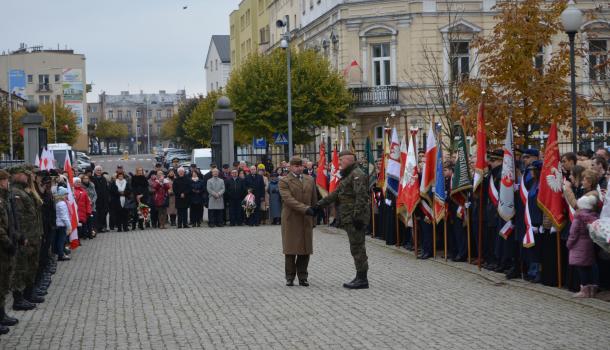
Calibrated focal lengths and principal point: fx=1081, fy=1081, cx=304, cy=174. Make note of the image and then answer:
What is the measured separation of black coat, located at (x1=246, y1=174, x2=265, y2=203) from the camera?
101 feet

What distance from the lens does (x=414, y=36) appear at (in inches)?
1849

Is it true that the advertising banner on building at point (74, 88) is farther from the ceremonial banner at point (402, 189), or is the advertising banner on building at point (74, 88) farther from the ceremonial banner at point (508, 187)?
the ceremonial banner at point (508, 187)

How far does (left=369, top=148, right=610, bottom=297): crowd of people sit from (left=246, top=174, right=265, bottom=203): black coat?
1015 cm

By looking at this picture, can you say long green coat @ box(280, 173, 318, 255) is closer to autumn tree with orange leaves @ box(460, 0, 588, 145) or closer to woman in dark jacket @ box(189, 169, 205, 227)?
autumn tree with orange leaves @ box(460, 0, 588, 145)

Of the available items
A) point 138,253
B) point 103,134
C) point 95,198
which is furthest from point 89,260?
point 103,134

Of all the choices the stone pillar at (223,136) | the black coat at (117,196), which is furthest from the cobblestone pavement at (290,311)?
the stone pillar at (223,136)

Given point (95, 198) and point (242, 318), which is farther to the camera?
point (95, 198)

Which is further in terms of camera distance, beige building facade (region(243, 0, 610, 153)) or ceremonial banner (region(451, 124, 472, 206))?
beige building facade (region(243, 0, 610, 153))

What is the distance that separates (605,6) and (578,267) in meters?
35.5

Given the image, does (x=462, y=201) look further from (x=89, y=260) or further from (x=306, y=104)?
(x=306, y=104)

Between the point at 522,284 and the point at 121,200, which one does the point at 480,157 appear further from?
the point at 121,200

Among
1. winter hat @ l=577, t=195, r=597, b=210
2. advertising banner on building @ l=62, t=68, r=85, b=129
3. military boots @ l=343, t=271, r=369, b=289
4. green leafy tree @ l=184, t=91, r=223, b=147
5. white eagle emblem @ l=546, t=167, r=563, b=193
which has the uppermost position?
advertising banner on building @ l=62, t=68, r=85, b=129

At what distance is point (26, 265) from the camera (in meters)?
13.3

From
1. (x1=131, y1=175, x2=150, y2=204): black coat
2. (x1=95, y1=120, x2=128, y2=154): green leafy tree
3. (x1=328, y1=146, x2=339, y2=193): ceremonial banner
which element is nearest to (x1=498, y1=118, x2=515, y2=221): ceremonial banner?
(x1=328, y1=146, x2=339, y2=193): ceremonial banner
